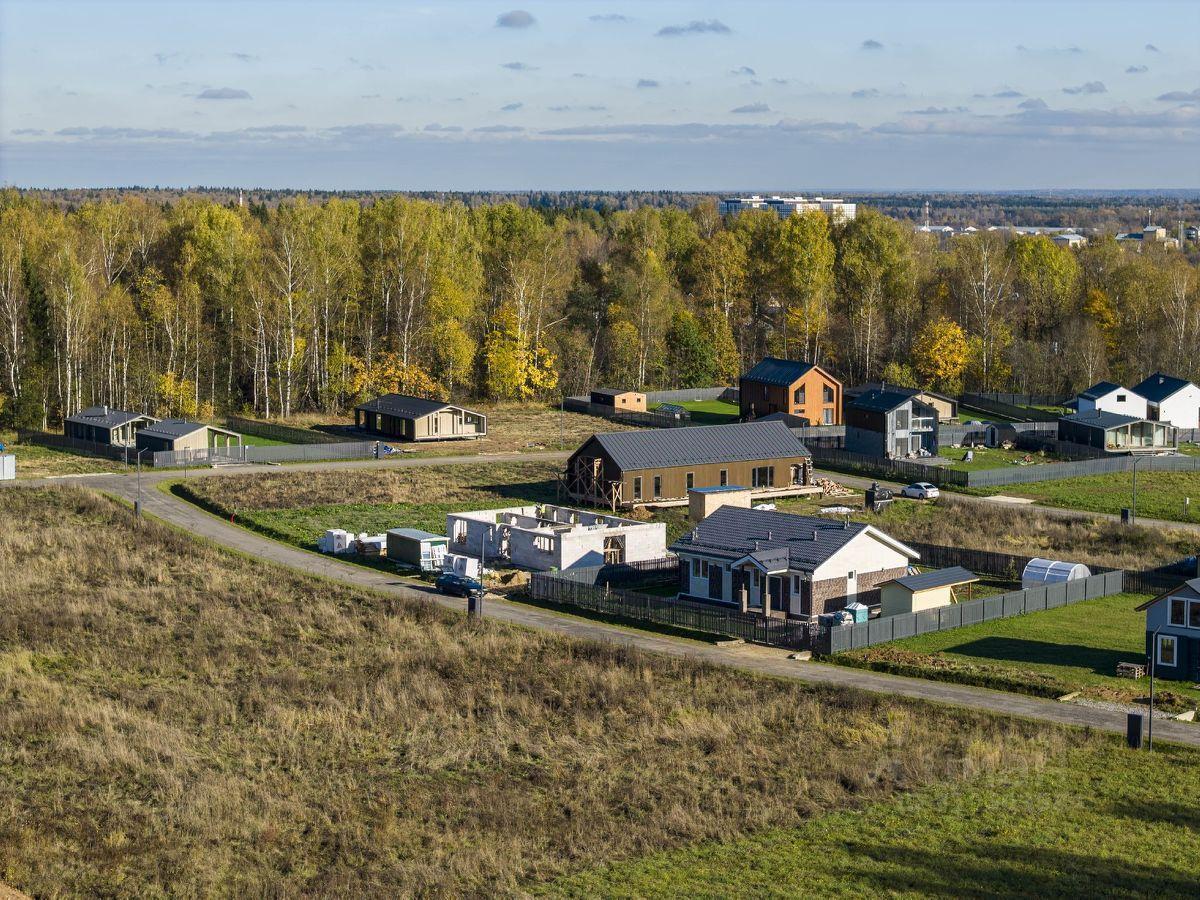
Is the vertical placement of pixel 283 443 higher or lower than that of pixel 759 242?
lower

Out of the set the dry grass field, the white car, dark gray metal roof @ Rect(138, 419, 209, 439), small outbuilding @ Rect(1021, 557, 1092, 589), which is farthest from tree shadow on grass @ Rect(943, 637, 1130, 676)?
dark gray metal roof @ Rect(138, 419, 209, 439)

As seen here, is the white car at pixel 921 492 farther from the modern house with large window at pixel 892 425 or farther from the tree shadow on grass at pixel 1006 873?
the tree shadow on grass at pixel 1006 873

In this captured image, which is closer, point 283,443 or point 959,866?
point 959,866

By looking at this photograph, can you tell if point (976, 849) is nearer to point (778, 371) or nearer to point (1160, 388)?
point (778, 371)

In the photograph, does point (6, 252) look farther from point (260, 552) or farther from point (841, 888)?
point (841, 888)

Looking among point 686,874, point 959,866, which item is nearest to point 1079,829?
point 959,866

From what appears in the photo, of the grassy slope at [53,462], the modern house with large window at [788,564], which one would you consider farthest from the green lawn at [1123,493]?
the grassy slope at [53,462]

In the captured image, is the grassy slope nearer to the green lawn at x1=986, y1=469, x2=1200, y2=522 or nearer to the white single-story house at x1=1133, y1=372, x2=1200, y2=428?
the green lawn at x1=986, y1=469, x2=1200, y2=522

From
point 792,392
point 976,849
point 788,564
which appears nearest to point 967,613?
point 788,564
